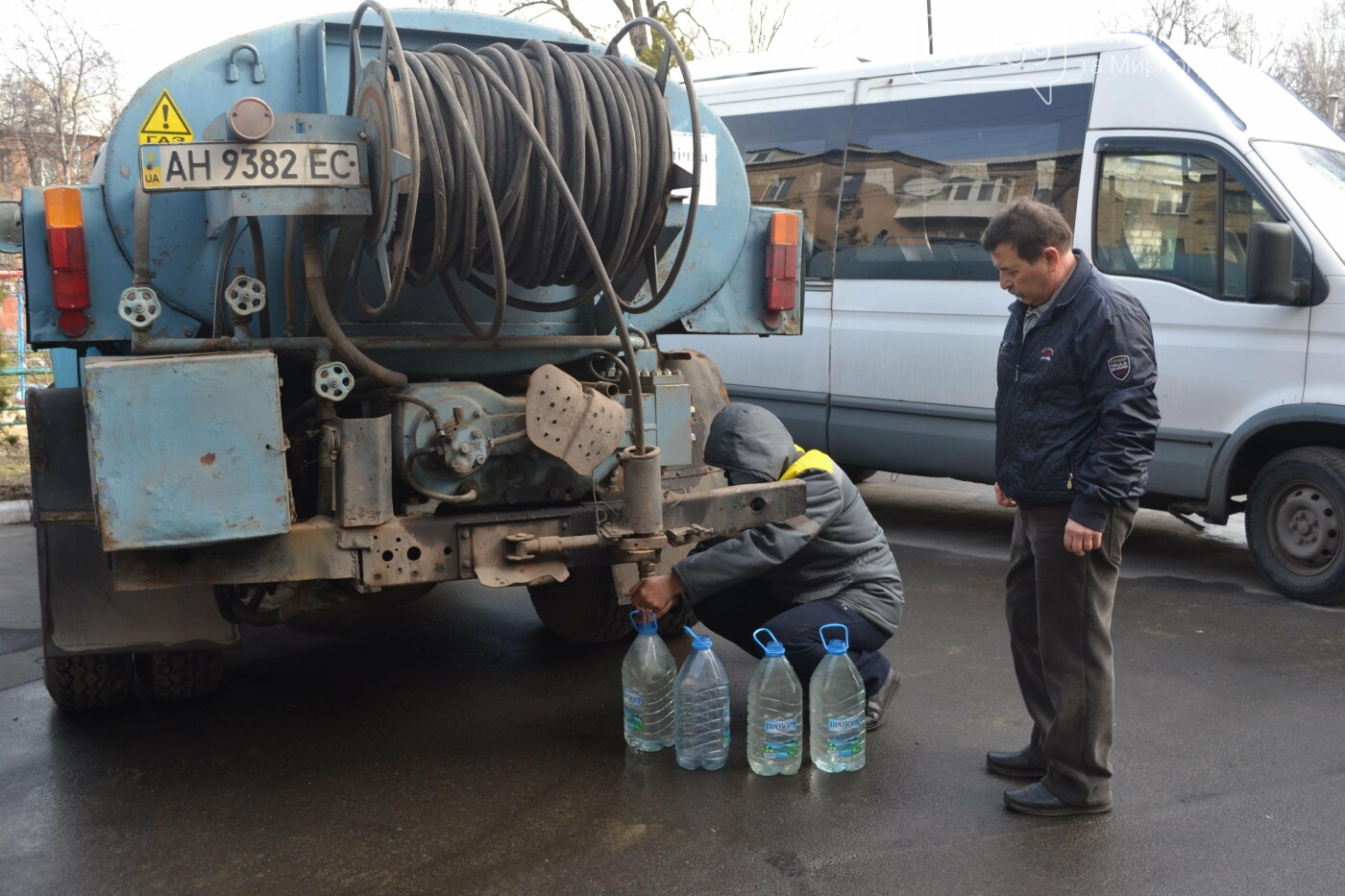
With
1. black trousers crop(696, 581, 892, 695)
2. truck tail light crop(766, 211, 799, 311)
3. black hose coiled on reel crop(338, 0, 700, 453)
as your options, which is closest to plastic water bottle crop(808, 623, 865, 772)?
black trousers crop(696, 581, 892, 695)

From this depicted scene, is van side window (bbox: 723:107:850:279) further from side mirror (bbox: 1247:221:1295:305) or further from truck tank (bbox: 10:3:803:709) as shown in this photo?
truck tank (bbox: 10:3:803:709)

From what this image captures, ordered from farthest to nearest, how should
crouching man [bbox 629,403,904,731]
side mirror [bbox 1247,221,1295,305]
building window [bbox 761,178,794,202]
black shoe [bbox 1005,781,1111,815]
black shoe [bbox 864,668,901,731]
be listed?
building window [bbox 761,178,794,202] < side mirror [bbox 1247,221,1295,305] < black shoe [bbox 864,668,901,731] < crouching man [bbox 629,403,904,731] < black shoe [bbox 1005,781,1111,815]

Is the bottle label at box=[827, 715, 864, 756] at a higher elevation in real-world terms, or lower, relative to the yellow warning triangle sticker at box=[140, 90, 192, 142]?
lower

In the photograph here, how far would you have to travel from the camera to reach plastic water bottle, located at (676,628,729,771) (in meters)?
4.05

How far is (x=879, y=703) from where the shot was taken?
4.41 metres

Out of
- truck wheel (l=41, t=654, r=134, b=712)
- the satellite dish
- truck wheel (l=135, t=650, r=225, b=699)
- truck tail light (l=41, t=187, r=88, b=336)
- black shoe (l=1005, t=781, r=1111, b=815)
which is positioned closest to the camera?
black shoe (l=1005, t=781, r=1111, b=815)

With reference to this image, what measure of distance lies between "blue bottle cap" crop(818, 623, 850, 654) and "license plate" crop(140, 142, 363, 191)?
77.2 inches

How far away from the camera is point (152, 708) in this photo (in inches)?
185

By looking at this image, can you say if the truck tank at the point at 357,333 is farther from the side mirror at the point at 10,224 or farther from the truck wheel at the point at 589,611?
the truck wheel at the point at 589,611

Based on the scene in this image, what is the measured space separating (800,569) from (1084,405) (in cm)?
118

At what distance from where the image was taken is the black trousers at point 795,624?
13.8ft

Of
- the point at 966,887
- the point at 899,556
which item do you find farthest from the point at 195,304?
the point at 899,556

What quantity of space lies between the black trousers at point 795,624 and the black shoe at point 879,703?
1.0 inches

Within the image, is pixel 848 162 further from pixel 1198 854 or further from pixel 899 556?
pixel 1198 854
